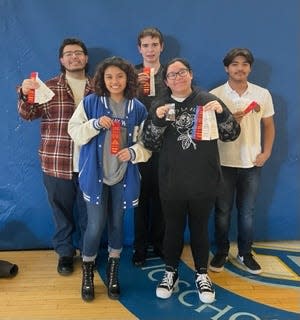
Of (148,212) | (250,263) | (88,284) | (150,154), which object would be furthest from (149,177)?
(250,263)

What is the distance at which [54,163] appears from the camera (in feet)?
7.91

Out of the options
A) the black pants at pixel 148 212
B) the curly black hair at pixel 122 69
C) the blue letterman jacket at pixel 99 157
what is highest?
the curly black hair at pixel 122 69

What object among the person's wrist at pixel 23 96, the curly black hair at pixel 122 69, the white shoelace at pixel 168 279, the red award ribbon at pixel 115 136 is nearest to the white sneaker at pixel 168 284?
the white shoelace at pixel 168 279

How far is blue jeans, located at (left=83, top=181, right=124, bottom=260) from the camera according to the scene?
83.7 inches

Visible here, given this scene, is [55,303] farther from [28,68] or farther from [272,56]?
[272,56]

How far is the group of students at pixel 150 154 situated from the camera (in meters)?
2.05

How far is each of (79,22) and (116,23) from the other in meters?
0.25

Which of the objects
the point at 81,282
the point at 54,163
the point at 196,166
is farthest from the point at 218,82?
the point at 81,282

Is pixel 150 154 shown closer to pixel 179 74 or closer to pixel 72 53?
pixel 179 74

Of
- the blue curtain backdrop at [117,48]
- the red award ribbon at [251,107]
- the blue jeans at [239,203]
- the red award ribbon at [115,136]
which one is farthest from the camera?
the blue curtain backdrop at [117,48]

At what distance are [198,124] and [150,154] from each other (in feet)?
1.07

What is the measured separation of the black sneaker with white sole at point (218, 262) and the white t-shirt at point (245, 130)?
2.02 feet

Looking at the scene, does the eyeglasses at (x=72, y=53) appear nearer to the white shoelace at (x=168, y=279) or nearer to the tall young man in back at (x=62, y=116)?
the tall young man in back at (x=62, y=116)

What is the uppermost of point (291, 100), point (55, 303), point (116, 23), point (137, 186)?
point (116, 23)
